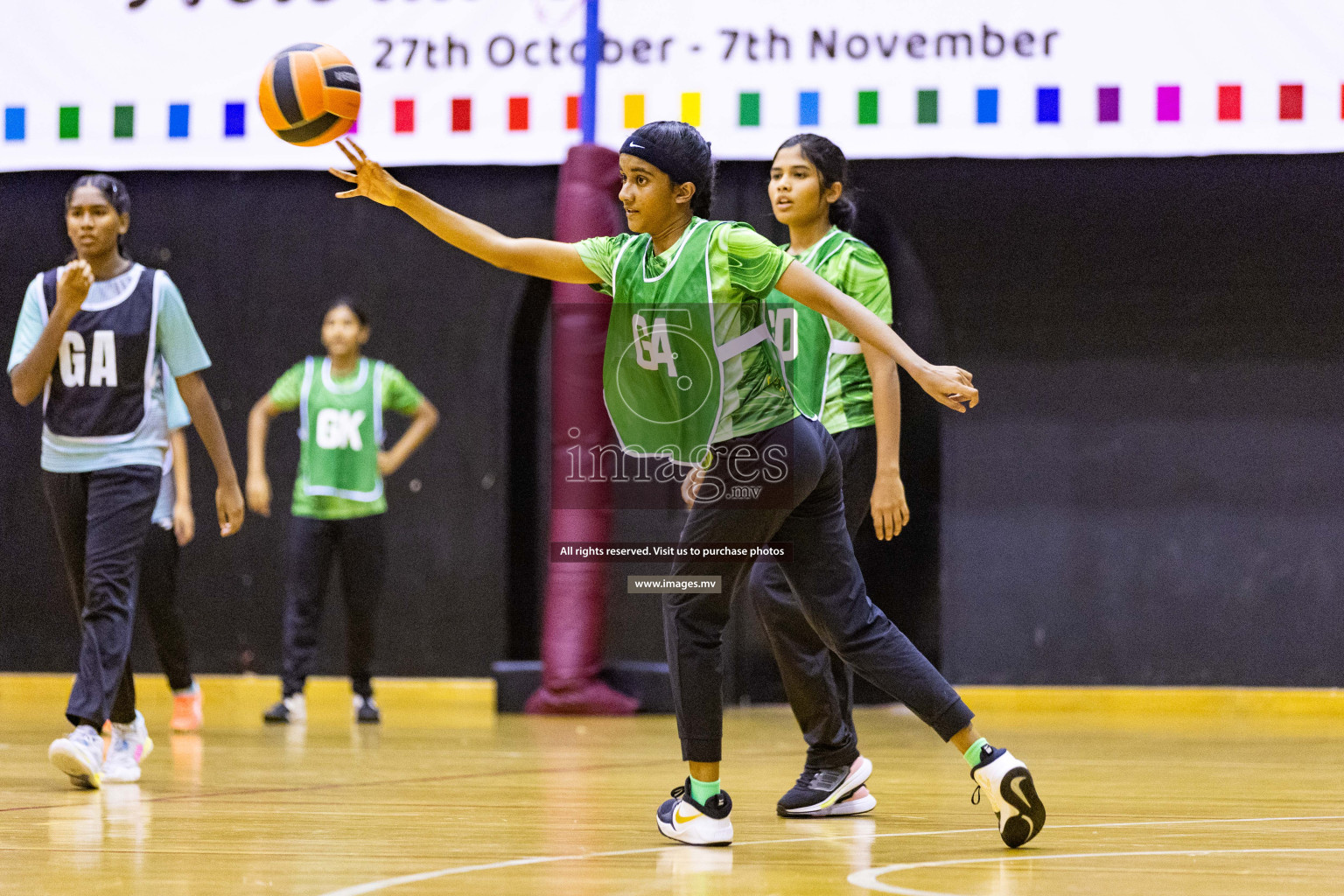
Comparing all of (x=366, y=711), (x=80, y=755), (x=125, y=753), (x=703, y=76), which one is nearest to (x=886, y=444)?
(x=80, y=755)

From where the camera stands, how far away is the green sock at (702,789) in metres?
3.00

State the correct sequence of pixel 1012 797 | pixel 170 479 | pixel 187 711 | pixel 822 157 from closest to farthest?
pixel 1012 797, pixel 822 157, pixel 187 711, pixel 170 479

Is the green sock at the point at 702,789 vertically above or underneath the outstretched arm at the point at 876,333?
underneath

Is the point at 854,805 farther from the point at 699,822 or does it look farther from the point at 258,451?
the point at 258,451

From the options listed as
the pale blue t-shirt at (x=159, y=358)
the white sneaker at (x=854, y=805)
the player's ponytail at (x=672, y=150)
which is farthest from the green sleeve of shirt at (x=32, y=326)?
the white sneaker at (x=854, y=805)

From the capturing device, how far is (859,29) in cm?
636

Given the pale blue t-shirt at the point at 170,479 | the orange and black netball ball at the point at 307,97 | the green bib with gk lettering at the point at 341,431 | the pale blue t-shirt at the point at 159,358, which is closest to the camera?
the orange and black netball ball at the point at 307,97

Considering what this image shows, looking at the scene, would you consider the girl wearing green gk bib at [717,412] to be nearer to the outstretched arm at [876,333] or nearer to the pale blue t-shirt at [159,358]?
the outstretched arm at [876,333]

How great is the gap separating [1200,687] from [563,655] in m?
2.91

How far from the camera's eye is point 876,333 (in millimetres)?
2873

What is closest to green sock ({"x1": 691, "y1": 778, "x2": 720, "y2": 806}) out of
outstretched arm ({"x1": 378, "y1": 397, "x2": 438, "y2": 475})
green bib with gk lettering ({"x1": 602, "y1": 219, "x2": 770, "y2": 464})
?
green bib with gk lettering ({"x1": 602, "y1": 219, "x2": 770, "y2": 464})

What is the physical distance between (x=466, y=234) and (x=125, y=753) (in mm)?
2160

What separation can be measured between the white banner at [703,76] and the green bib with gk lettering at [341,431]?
95 cm

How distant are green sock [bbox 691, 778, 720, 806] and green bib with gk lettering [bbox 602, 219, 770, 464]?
0.66 meters
